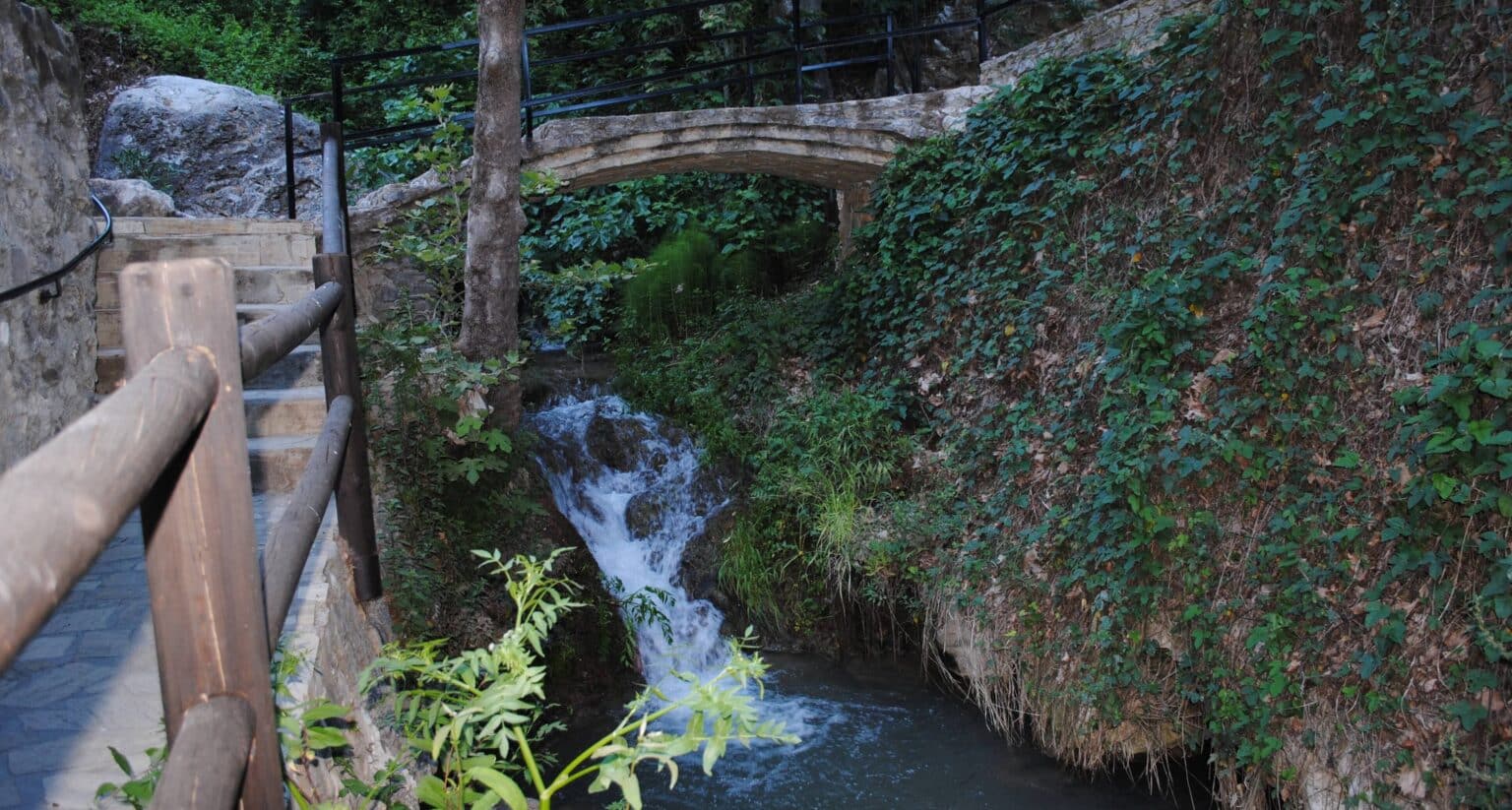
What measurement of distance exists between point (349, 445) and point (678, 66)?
935 cm

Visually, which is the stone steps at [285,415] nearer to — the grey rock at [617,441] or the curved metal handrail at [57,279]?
the curved metal handrail at [57,279]

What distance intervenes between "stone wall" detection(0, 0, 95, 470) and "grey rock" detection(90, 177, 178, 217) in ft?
6.09

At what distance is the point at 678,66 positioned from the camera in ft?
37.3

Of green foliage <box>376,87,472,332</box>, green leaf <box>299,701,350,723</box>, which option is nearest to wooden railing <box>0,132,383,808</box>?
green leaf <box>299,701,350,723</box>

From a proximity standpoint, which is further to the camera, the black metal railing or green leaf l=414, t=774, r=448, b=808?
the black metal railing

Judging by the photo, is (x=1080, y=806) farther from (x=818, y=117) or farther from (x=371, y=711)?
(x=818, y=117)

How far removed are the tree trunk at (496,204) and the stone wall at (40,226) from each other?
1.74 metres

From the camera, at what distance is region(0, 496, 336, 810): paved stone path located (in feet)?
6.65

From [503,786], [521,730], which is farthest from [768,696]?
[503,786]

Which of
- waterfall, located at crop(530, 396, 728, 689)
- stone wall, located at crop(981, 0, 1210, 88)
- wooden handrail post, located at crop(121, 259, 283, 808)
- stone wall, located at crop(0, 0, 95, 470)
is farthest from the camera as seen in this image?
stone wall, located at crop(981, 0, 1210, 88)

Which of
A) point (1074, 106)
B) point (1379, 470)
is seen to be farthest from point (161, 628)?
point (1074, 106)

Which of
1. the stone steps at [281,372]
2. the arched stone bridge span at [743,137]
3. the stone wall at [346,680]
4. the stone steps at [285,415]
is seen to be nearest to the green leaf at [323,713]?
the stone wall at [346,680]

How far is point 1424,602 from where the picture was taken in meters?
3.77

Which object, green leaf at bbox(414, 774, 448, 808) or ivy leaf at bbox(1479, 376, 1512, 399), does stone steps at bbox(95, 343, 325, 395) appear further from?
ivy leaf at bbox(1479, 376, 1512, 399)
